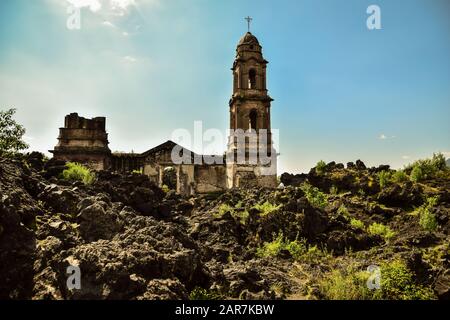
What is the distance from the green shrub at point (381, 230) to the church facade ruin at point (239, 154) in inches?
479

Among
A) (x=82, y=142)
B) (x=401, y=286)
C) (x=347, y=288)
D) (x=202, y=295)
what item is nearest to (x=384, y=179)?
(x=401, y=286)

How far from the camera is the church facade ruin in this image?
26.8 meters

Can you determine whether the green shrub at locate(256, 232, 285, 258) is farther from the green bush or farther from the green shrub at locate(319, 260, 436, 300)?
the green bush

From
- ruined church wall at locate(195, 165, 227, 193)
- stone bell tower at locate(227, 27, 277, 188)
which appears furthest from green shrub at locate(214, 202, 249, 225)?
ruined church wall at locate(195, 165, 227, 193)

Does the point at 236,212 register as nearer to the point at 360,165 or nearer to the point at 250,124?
the point at 360,165

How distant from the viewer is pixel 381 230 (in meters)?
14.6

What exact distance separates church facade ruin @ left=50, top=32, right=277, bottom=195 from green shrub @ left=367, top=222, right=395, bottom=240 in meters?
12.2

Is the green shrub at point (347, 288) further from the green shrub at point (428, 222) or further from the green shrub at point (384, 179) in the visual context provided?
the green shrub at point (384, 179)

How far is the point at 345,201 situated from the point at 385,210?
2.18 meters

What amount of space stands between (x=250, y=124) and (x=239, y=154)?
3.29 m

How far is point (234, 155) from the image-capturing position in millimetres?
26734
